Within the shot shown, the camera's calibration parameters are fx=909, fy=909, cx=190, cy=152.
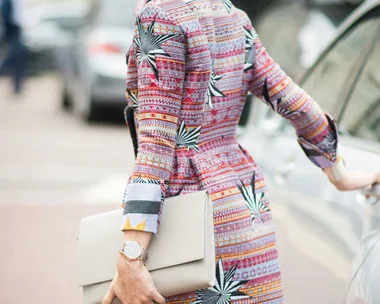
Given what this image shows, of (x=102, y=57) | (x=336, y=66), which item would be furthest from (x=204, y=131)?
(x=102, y=57)

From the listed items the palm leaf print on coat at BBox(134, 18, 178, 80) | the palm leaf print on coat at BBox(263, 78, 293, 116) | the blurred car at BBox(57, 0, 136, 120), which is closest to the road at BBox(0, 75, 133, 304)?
the blurred car at BBox(57, 0, 136, 120)

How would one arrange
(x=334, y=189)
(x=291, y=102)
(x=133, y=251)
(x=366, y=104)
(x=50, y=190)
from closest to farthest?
(x=133, y=251)
(x=291, y=102)
(x=334, y=189)
(x=366, y=104)
(x=50, y=190)

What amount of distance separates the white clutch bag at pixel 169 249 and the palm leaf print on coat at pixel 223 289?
0.15 meters

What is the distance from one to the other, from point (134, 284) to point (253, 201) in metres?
0.42

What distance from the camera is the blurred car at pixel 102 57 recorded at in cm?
1125

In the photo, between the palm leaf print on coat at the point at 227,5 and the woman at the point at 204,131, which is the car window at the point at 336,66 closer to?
the woman at the point at 204,131

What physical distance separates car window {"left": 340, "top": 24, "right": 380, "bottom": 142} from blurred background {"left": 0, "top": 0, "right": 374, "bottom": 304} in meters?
0.45

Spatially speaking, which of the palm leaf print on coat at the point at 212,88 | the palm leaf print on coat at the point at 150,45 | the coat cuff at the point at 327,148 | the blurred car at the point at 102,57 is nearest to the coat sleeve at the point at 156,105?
the palm leaf print on coat at the point at 150,45

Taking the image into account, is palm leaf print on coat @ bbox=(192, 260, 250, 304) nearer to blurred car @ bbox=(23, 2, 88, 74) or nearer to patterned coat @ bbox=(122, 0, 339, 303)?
patterned coat @ bbox=(122, 0, 339, 303)

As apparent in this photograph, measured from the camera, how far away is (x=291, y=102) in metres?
2.43

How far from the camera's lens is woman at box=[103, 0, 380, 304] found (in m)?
2.11

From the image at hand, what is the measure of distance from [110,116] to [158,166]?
10.5m

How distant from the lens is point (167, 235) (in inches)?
83.7

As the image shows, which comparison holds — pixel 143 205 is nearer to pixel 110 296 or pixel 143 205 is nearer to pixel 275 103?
pixel 110 296
